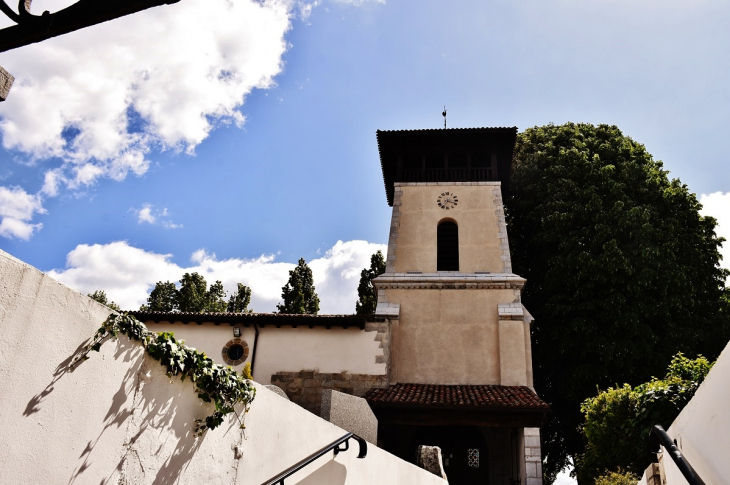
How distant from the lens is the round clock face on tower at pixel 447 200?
1741 centimetres

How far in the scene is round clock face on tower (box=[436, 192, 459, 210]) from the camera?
1741 cm

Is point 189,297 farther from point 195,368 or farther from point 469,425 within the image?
point 195,368

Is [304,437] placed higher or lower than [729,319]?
lower

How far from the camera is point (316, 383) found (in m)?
13.9

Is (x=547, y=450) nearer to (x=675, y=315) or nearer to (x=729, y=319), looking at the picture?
(x=675, y=315)

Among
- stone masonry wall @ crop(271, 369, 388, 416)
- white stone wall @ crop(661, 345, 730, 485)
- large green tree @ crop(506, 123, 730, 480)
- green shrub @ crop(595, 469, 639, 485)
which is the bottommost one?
green shrub @ crop(595, 469, 639, 485)

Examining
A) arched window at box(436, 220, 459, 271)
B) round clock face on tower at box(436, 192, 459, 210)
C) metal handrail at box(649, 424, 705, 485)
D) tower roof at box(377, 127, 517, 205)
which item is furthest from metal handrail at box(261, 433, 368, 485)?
tower roof at box(377, 127, 517, 205)

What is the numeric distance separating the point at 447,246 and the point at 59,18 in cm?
1507

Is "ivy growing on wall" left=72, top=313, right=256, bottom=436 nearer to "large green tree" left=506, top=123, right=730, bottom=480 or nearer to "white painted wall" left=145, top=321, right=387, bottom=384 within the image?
"white painted wall" left=145, top=321, right=387, bottom=384

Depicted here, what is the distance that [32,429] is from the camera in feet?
8.23

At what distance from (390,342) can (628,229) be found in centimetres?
1023

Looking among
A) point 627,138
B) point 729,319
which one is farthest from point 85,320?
point 627,138

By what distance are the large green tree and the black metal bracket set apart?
17360 millimetres

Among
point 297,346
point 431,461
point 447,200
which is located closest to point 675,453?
point 431,461
